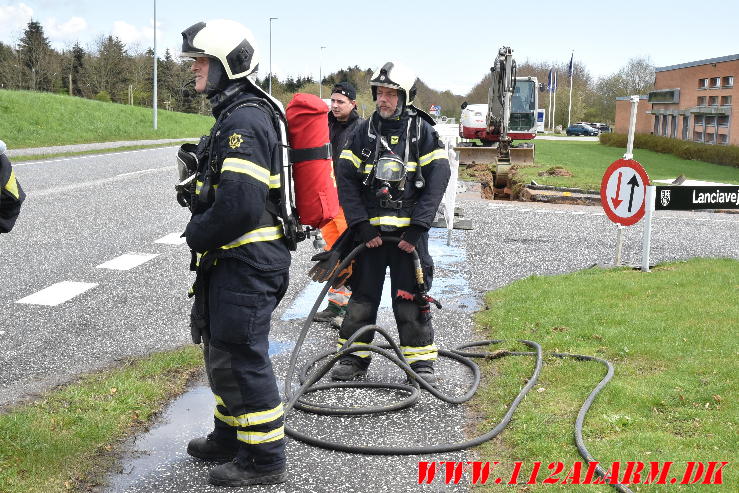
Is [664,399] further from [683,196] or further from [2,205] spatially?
[683,196]

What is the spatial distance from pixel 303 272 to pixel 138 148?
2441 cm

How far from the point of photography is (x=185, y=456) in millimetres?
4289

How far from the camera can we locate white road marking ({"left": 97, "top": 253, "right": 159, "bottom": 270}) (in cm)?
914

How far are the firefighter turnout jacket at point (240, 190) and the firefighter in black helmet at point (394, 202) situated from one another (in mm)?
1598

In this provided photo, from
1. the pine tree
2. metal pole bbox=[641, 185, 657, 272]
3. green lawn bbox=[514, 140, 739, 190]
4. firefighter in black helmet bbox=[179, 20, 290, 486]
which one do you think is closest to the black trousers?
firefighter in black helmet bbox=[179, 20, 290, 486]

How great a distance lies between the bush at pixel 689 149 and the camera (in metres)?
34.0

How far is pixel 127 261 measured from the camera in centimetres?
948

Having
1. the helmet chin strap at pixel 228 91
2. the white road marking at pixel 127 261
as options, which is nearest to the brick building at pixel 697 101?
the white road marking at pixel 127 261

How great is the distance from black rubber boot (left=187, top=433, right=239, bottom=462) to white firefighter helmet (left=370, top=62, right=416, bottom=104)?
255 centimetres

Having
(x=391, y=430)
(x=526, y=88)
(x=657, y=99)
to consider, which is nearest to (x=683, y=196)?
(x=391, y=430)

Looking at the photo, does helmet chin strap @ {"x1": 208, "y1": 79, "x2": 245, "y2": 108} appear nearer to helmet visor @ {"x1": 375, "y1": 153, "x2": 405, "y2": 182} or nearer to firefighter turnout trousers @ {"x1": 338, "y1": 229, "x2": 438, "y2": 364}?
helmet visor @ {"x1": 375, "y1": 153, "x2": 405, "y2": 182}

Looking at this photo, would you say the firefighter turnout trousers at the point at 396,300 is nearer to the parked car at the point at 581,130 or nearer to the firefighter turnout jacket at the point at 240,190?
the firefighter turnout jacket at the point at 240,190

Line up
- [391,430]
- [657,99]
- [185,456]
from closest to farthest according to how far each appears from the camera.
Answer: [185,456] < [391,430] < [657,99]

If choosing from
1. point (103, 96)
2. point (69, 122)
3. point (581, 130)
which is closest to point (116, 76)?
point (103, 96)
